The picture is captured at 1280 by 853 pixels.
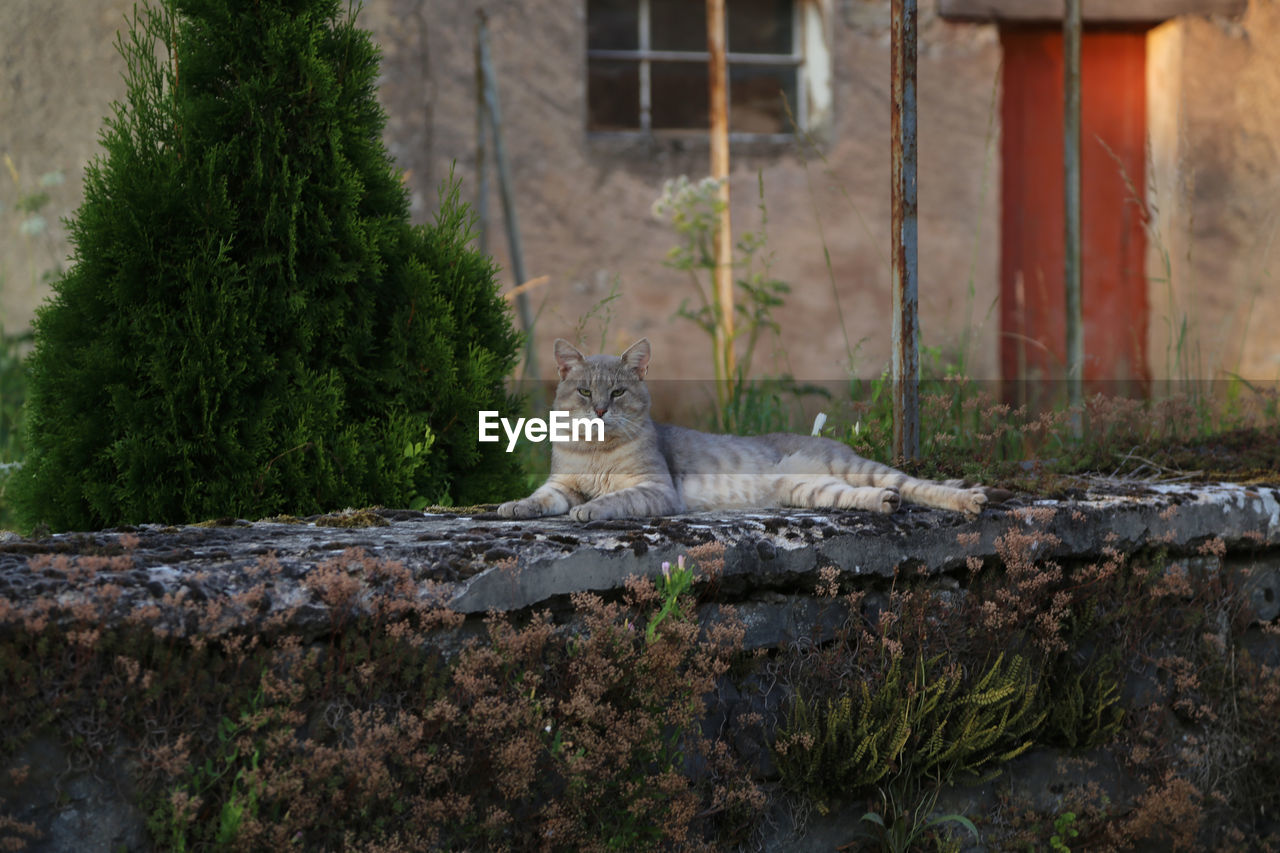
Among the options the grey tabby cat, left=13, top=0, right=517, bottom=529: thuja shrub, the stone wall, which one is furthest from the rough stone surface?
left=13, top=0, right=517, bottom=529: thuja shrub

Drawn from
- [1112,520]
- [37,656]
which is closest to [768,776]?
[1112,520]

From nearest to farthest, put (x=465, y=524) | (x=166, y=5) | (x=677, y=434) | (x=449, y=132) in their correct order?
1. (x=465, y=524)
2. (x=166, y=5)
3. (x=677, y=434)
4. (x=449, y=132)

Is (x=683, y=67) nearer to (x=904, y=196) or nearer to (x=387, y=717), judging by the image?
(x=904, y=196)

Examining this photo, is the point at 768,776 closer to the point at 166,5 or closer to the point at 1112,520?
the point at 1112,520

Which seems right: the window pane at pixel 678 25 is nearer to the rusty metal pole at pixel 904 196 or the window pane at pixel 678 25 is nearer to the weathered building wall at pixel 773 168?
the weathered building wall at pixel 773 168

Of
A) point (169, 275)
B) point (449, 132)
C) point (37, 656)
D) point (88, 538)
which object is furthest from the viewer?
point (449, 132)

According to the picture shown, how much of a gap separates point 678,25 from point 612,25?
1.70 feet

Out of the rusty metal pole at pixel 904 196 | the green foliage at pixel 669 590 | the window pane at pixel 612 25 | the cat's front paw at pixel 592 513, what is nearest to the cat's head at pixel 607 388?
the cat's front paw at pixel 592 513

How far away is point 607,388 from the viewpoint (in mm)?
3535

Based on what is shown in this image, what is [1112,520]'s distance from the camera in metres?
3.27

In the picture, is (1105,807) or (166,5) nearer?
(1105,807)

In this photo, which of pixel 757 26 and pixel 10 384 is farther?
pixel 757 26

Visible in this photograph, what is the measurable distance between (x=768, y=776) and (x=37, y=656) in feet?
5.52

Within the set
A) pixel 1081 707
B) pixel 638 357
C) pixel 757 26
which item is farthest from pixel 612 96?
pixel 1081 707
